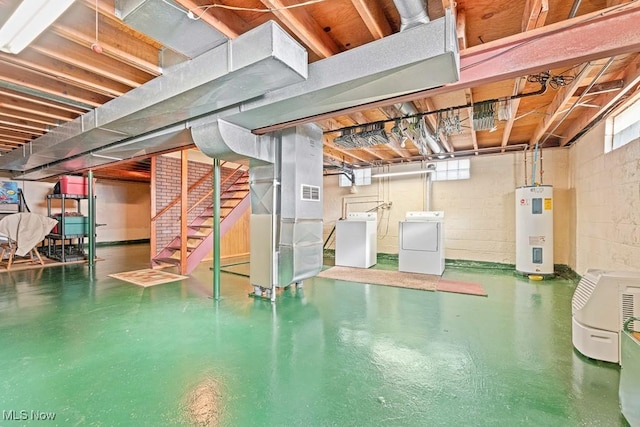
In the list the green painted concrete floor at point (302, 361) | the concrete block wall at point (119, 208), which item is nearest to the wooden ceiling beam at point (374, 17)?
the green painted concrete floor at point (302, 361)

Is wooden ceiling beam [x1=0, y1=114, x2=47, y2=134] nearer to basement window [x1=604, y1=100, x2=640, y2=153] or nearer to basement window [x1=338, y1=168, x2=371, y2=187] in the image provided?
basement window [x1=338, y1=168, x2=371, y2=187]

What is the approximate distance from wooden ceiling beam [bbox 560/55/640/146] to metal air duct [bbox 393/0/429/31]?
2.47 metres

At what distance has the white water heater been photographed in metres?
4.84

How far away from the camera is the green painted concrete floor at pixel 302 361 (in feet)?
5.34

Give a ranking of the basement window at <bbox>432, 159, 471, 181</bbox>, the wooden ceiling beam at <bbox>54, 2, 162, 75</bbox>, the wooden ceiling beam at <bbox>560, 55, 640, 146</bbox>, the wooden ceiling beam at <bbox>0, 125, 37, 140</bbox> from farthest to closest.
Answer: the basement window at <bbox>432, 159, 471, 181</bbox> < the wooden ceiling beam at <bbox>0, 125, 37, 140</bbox> < the wooden ceiling beam at <bbox>560, 55, 640, 146</bbox> < the wooden ceiling beam at <bbox>54, 2, 162, 75</bbox>

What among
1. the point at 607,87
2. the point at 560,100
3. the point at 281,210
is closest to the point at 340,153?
the point at 281,210

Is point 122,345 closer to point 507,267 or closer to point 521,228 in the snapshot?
point 521,228

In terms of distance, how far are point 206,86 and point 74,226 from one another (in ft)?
20.4

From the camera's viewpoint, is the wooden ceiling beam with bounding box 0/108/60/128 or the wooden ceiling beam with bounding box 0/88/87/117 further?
the wooden ceiling beam with bounding box 0/108/60/128

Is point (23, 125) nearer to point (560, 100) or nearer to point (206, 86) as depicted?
point (206, 86)

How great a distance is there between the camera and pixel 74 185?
6.36 metres

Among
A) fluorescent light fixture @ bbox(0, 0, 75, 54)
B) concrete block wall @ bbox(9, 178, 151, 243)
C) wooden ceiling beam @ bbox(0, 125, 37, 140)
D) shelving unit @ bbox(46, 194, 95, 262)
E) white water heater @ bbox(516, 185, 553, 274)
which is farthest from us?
concrete block wall @ bbox(9, 178, 151, 243)

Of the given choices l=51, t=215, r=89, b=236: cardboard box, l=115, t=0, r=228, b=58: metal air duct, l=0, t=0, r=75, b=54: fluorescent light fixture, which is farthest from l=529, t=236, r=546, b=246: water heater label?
l=51, t=215, r=89, b=236: cardboard box

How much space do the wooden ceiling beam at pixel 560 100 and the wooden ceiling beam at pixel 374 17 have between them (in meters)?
1.90
